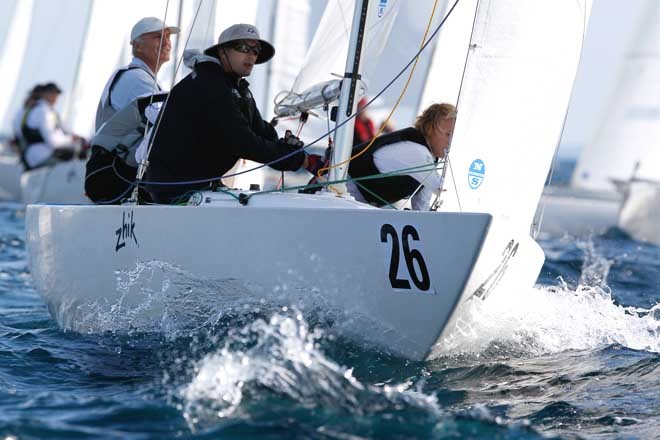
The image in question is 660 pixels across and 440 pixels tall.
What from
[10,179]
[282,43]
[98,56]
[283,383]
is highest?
[282,43]

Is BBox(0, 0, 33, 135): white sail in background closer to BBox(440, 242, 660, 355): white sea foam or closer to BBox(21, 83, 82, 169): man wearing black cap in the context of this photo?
BBox(21, 83, 82, 169): man wearing black cap

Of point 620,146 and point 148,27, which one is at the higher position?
point 148,27

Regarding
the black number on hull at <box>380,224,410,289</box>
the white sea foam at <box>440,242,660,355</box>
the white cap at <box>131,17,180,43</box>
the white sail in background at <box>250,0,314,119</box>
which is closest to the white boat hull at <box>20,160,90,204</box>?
the white sail in background at <box>250,0,314,119</box>

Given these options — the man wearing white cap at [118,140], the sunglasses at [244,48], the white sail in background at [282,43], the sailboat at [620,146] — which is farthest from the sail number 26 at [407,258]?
the sailboat at [620,146]

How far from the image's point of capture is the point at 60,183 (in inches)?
511

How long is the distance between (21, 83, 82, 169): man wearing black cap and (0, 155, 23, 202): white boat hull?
263cm

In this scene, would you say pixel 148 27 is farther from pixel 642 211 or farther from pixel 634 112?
pixel 634 112

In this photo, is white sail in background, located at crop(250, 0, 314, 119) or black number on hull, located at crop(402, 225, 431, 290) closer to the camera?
black number on hull, located at crop(402, 225, 431, 290)

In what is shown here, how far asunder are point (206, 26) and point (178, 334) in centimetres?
174

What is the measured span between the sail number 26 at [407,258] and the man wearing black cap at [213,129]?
925 mm

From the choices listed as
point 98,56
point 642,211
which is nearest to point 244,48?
point 98,56

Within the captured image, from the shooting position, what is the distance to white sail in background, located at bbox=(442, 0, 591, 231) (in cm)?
418

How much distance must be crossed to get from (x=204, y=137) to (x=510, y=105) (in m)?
1.27

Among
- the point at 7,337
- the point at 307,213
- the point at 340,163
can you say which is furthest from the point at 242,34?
the point at 7,337
